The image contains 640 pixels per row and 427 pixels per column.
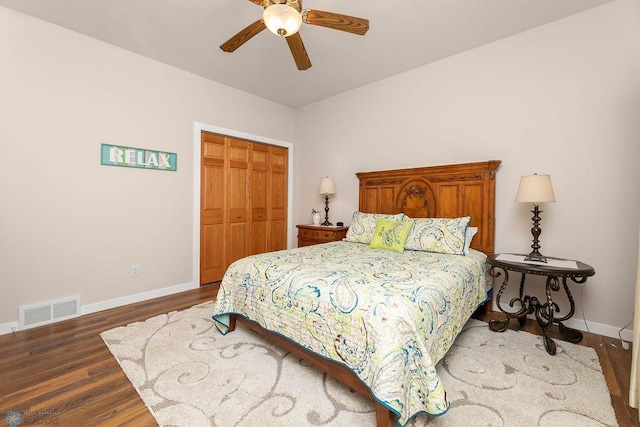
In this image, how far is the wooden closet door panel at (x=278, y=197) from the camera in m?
4.73

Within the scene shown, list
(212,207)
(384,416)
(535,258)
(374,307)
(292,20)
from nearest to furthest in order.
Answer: (384,416), (374,307), (292,20), (535,258), (212,207)

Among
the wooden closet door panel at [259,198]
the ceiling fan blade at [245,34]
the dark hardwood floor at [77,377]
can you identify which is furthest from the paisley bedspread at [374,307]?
the wooden closet door panel at [259,198]

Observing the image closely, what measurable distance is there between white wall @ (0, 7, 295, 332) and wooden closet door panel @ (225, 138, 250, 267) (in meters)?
0.55

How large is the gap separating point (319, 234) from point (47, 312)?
9.82 feet

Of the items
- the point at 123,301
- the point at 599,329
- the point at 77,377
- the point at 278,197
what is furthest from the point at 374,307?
the point at 278,197

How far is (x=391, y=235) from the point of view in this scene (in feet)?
9.45

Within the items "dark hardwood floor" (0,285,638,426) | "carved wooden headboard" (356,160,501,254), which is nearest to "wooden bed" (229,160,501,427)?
"carved wooden headboard" (356,160,501,254)

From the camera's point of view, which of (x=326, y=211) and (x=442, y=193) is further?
(x=326, y=211)

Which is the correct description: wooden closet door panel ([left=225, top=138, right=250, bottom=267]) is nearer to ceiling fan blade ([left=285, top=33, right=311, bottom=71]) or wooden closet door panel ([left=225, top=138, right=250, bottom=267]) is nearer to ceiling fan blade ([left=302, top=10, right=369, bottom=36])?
ceiling fan blade ([left=285, top=33, right=311, bottom=71])

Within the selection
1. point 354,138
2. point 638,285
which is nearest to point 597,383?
point 638,285

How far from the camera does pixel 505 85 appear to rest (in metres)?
2.88

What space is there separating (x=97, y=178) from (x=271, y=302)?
94.9 inches

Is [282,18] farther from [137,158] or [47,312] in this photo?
[47,312]

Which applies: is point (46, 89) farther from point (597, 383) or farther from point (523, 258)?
point (597, 383)
